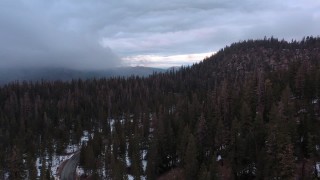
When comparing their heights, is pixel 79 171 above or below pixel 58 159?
above

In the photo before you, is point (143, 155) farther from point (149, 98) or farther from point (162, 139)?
point (149, 98)

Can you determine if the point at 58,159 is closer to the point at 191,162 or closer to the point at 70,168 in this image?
the point at 70,168

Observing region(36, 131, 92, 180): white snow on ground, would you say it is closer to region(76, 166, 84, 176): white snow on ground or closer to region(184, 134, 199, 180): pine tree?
region(76, 166, 84, 176): white snow on ground

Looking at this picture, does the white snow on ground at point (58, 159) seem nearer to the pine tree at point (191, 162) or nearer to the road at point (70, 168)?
the road at point (70, 168)

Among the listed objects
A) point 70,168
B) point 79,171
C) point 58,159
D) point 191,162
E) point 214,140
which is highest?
point 214,140

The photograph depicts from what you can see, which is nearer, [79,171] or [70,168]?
[79,171]

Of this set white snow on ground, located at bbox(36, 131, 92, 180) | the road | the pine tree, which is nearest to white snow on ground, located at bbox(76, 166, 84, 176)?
white snow on ground, located at bbox(36, 131, 92, 180)

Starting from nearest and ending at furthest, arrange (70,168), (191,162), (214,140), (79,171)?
1. (191,162)
2. (214,140)
3. (79,171)
4. (70,168)

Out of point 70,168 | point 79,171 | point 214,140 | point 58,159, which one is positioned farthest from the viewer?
point 58,159

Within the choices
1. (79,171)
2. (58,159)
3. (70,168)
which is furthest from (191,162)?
(58,159)
